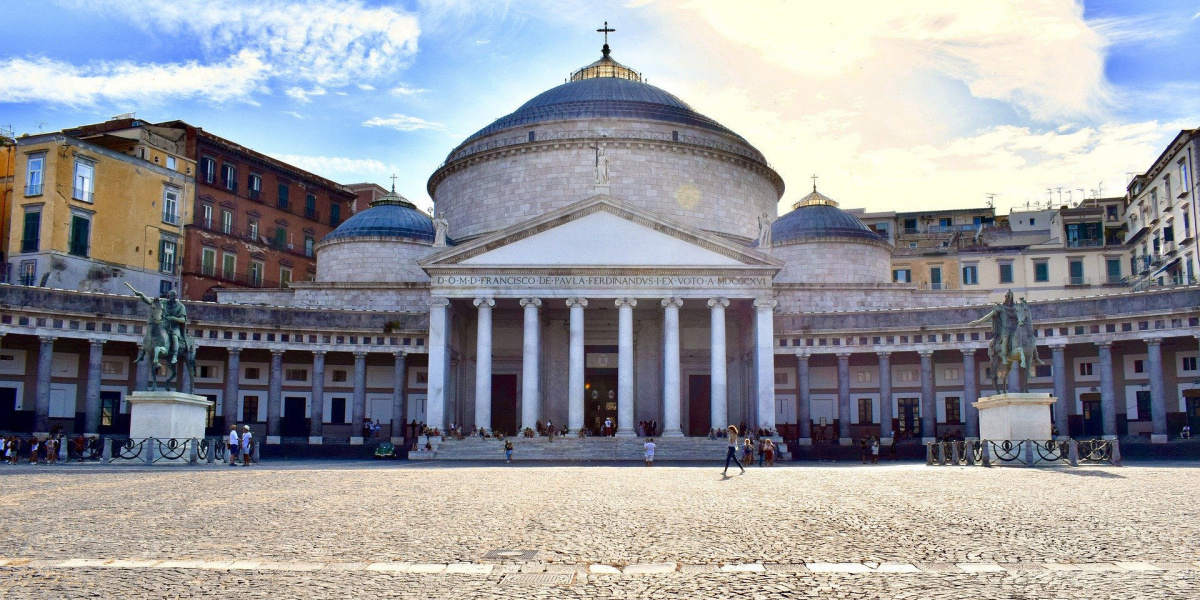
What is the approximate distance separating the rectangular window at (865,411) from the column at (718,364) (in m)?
10.7

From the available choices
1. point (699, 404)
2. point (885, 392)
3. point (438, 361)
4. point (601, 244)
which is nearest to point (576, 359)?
point (601, 244)

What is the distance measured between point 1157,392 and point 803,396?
15.6 metres

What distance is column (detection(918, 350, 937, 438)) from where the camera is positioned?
5141cm

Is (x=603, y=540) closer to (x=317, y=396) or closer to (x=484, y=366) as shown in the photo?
(x=484, y=366)

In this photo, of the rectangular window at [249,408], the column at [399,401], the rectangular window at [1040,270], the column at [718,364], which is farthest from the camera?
the rectangular window at [1040,270]

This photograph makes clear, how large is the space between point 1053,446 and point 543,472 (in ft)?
47.2

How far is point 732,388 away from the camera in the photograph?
178ft

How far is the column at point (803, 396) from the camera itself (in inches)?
2082

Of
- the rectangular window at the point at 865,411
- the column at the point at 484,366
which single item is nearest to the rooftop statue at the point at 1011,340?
the column at the point at 484,366

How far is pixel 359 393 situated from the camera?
5338 cm

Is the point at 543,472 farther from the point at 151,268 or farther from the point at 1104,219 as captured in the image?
the point at 1104,219

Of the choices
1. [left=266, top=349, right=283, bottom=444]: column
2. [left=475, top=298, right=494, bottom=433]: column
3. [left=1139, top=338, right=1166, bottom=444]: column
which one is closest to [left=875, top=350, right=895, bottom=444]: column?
[left=1139, top=338, right=1166, bottom=444]: column

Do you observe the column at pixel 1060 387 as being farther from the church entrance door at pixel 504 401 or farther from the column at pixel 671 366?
the church entrance door at pixel 504 401

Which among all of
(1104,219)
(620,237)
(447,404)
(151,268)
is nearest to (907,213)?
(1104,219)
